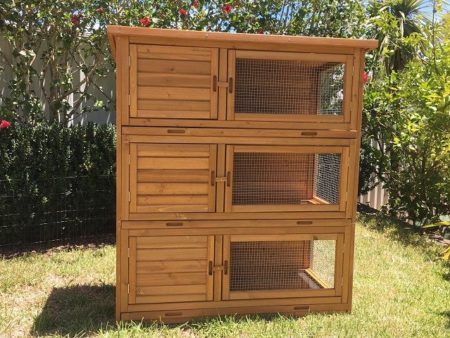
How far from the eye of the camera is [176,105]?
3230 millimetres

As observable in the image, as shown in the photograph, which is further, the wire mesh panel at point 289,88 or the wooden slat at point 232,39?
the wire mesh panel at point 289,88

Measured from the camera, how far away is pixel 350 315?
3.52 metres

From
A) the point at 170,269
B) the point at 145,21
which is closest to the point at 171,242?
the point at 170,269

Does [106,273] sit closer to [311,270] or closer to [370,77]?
[311,270]

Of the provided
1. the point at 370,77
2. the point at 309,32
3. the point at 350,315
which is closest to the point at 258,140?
the point at 350,315

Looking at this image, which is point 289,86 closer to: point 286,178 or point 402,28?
point 286,178

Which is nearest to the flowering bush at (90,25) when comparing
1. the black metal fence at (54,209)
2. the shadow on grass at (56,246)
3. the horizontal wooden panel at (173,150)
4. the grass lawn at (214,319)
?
the black metal fence at (54,209)

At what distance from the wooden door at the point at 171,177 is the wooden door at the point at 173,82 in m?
0.23

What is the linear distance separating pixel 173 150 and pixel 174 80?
47 cm

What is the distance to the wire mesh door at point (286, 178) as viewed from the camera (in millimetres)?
3398

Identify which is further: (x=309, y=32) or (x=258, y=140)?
(x=309, y=32)

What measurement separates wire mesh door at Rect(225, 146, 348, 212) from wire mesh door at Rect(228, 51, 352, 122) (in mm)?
Result: 256

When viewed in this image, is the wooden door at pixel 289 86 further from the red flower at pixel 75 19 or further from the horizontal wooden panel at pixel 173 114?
the red flower at pixel 75 19

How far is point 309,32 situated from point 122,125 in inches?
150
